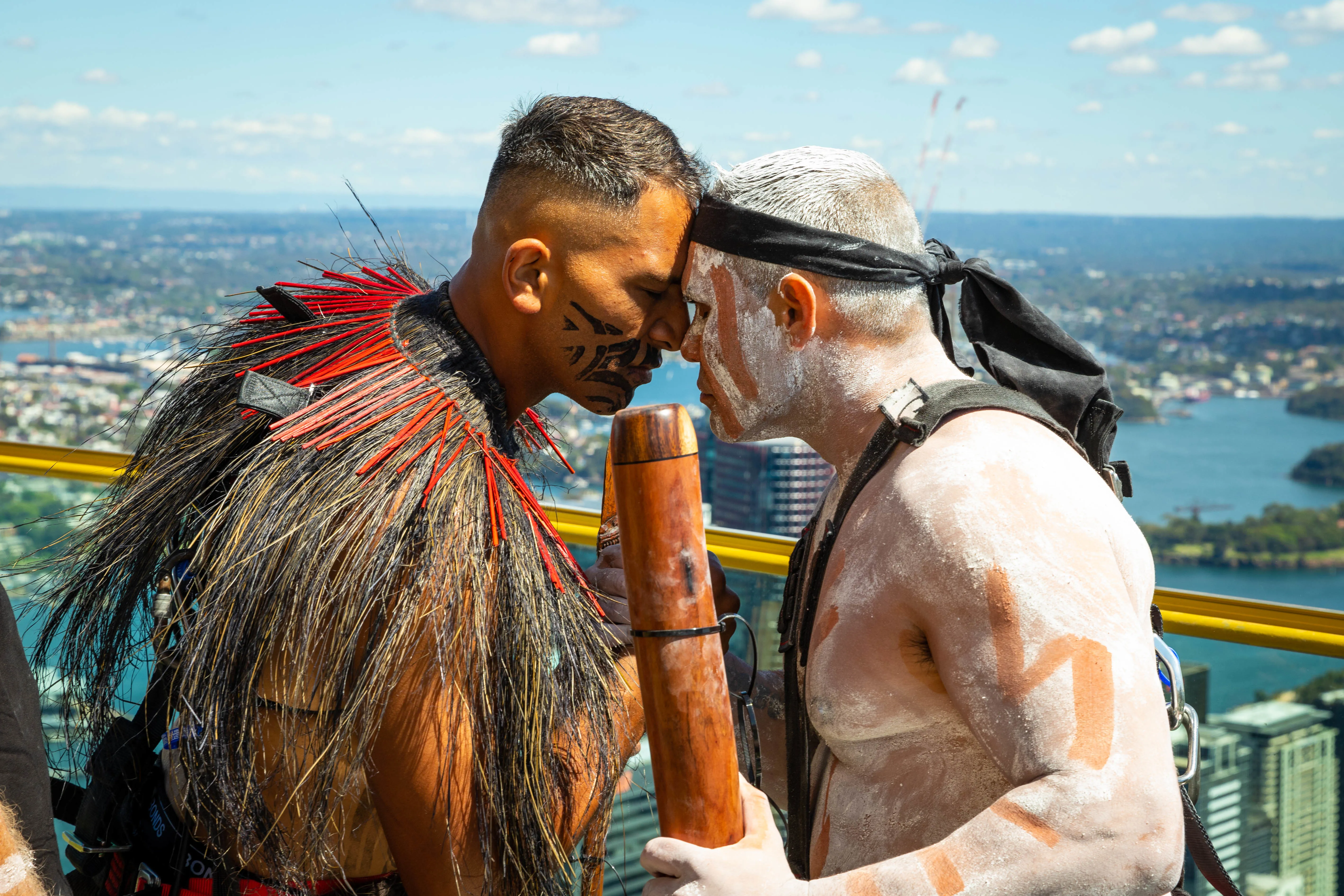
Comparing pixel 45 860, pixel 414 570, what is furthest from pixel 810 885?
pixel 45 860

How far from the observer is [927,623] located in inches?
53.8

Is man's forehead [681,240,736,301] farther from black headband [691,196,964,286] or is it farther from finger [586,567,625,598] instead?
finger [586,567,625,598]

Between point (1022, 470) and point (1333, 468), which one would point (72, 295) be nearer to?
point (1022, 470)

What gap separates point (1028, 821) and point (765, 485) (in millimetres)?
6269

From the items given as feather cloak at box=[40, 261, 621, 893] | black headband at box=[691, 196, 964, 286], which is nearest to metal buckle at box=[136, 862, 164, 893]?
feather cloak at box=[40, 261, 621, 893]

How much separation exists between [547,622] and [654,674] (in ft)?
1.43

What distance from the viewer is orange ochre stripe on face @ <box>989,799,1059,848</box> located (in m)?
1.20

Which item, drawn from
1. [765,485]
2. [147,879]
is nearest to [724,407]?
[147,879]

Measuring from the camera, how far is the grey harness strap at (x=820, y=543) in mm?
1489

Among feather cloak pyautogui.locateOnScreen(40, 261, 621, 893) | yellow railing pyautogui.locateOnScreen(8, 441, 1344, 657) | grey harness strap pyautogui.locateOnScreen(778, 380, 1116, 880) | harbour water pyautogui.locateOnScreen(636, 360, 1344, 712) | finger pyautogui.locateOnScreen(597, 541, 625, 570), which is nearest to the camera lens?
grey harness strap pyautogui.locateOnScreen(778, 380, 1116, 880)

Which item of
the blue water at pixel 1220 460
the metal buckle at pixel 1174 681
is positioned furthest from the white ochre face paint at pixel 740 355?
the blue water at pixel 1220 460

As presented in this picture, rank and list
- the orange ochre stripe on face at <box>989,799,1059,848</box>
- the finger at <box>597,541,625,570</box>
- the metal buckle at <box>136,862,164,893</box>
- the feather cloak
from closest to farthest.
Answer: the orange ochre stripe on face at <box>989,799,1059,848</box>, the feather cloak, the metal buckle at <box>136,862,164,893</box>, the finger at <box>597,541,625,570</box>

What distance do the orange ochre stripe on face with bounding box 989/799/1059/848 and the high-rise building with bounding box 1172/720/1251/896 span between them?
6.04 ft

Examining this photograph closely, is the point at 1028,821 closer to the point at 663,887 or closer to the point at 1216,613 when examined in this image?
the point at 663,887
